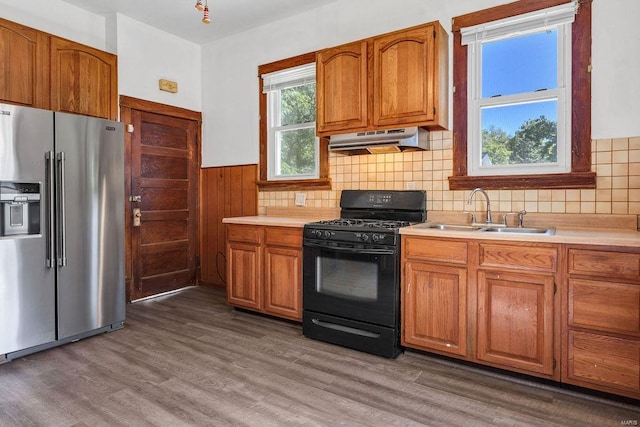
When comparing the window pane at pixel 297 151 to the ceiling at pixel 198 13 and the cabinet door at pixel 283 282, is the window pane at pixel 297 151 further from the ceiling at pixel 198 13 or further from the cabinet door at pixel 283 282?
the ceiling at pixel 198 13

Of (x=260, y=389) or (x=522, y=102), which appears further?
(x=522, y=102)

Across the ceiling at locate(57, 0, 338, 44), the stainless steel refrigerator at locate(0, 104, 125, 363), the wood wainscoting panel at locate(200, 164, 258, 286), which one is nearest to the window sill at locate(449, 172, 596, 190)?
the ceiling at locate(57, 0, 338, 44)

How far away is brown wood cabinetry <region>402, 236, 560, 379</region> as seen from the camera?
2281mm

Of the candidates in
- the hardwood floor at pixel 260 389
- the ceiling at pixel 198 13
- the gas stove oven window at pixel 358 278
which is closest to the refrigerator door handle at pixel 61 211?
the hardwood floor at pixel 260 389

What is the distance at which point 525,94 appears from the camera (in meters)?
2.91

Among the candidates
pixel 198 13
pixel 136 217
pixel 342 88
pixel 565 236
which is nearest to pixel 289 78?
pixel 342 88

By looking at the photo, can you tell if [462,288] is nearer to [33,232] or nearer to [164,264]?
[33,232]

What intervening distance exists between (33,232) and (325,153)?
2.44 meters

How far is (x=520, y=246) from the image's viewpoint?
232cm

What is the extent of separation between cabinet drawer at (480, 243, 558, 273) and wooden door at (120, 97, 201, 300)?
3435mm

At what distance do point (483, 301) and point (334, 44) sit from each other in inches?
106

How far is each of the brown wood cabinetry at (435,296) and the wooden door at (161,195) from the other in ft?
9.61

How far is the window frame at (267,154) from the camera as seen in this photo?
3.87 metres

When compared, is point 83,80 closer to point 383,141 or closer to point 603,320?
point 383,141
